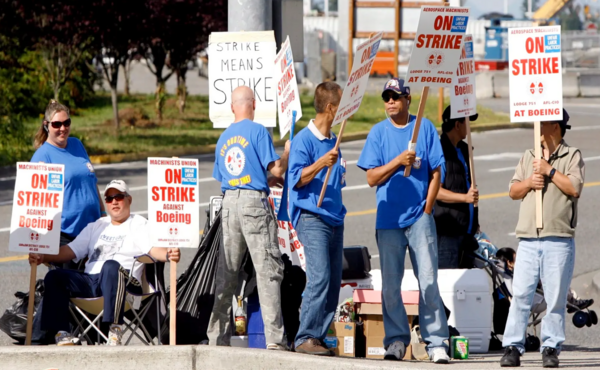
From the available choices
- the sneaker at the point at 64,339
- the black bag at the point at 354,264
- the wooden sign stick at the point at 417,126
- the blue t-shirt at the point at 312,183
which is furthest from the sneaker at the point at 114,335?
the wooden sign stick at the point at 417,126

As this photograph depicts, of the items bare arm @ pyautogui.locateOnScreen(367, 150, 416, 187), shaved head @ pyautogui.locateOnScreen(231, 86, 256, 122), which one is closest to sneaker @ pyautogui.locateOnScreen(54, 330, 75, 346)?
shaved head @ pyautogui.locateOnScreen(231, 86, 256, 122)

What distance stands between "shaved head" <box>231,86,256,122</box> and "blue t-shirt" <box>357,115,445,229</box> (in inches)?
33.7

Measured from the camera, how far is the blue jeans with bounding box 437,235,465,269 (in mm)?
7863

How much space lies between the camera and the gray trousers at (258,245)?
665cm

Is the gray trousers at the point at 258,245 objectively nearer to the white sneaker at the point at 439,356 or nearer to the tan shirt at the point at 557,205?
the white sneaker at the point at 439,356

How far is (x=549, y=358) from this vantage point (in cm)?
635

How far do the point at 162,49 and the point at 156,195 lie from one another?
21.8 m

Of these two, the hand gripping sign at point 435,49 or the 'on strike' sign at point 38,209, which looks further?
the 'on strike' sign at point 38,209

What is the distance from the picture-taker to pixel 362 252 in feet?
25.7

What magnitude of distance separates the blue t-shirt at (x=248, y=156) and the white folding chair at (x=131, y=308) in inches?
38.3

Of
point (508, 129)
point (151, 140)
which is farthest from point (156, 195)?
point (508, 129)

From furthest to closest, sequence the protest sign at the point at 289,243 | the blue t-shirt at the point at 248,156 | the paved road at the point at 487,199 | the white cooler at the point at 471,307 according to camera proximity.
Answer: the paved road at the point at 487,199 < the protest sign at the point at 289,243 < the white cooler at the point at 471,307 < the blue t-shirt at the point at 248,156

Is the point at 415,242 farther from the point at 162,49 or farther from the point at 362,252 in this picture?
the point at 162,49

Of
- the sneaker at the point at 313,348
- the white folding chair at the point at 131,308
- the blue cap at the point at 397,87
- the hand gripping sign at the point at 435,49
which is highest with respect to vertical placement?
the hand gripping sign at the point at 435,49
